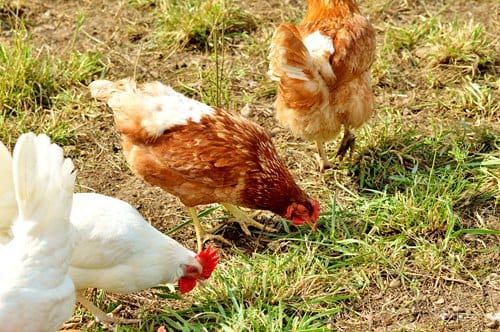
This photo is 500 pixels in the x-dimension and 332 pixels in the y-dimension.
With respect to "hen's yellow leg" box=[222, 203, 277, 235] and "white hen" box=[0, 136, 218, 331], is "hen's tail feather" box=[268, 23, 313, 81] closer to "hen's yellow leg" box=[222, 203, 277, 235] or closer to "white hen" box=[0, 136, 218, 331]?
"hen's yellow leg" box=[222, 203, 277, 235]

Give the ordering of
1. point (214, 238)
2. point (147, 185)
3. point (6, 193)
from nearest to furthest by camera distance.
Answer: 1. point (6, 193)
2. point (214, 238)
3. point (147, 185)

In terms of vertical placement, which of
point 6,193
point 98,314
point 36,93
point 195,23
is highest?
point 195,23

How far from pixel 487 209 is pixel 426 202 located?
0.46 meters

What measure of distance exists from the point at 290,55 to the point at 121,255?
1604 millimetres

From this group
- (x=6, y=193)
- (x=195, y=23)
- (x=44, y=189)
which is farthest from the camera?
(x=195, y=23)

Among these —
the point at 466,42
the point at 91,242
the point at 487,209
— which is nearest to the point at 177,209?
the point at 91,242

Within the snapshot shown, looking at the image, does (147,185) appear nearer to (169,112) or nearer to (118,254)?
(169,112)

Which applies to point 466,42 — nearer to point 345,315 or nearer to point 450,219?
point 450,219

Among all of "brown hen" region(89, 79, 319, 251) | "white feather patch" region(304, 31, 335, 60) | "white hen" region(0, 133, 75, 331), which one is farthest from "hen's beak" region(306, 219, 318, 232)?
"white hen" region(0, 133, 75, 331)

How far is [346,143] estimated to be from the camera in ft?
17.3

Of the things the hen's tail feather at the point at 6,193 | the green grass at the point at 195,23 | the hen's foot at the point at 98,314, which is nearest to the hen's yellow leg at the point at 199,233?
the hen's foot at the point at 98,314

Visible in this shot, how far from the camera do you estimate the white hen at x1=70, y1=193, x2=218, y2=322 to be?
13.0 feet

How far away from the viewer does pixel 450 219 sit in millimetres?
4648

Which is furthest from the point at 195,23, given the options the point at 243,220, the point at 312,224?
the point at 312,224
